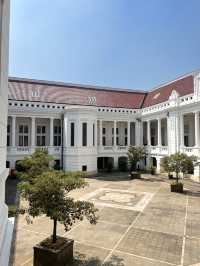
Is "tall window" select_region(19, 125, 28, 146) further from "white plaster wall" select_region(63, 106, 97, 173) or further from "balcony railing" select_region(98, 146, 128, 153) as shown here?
"balcony railing" select_region(98, 146, 128, 153)

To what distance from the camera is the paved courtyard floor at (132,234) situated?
7700 mm

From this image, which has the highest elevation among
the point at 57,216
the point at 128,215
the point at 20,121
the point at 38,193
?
the point at 20,121

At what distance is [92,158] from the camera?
96.7 ft

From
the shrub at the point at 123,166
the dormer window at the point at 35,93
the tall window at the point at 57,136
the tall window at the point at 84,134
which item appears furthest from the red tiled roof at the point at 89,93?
the shrub at the point at 123,166

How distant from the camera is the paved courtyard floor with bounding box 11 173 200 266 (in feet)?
25.3

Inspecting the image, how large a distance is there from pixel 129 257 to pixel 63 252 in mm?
2445

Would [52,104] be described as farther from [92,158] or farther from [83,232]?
[83,232]

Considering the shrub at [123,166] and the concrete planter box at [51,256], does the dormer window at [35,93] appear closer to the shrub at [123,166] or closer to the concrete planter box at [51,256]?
the shrub at [123,166]

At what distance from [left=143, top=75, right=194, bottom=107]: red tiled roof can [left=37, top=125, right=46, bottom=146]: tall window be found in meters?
16.4

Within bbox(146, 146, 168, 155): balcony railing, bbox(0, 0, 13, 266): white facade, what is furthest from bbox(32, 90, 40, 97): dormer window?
bbox(0, 0, 13, 266): white facade

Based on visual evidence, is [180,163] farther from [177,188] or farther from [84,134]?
[84,134]

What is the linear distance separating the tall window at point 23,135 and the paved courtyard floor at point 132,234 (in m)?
18.0

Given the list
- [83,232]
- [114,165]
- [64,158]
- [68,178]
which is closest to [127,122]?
[114,165]

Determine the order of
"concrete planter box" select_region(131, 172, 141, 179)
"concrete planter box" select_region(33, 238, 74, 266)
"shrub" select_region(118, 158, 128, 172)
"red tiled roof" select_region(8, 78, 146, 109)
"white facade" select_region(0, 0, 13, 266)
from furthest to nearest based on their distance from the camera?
"shrub" select_region(118, 158, 128, 172) → "red tiled roof" select_region(8, 78, 146, 109) → "concrete planter box" select_region(131, 172, 141, 179) → "concrete planter box" select_region(33, 238, 74, 266) → "white facade" select_region(0, 0, 13, 266)
